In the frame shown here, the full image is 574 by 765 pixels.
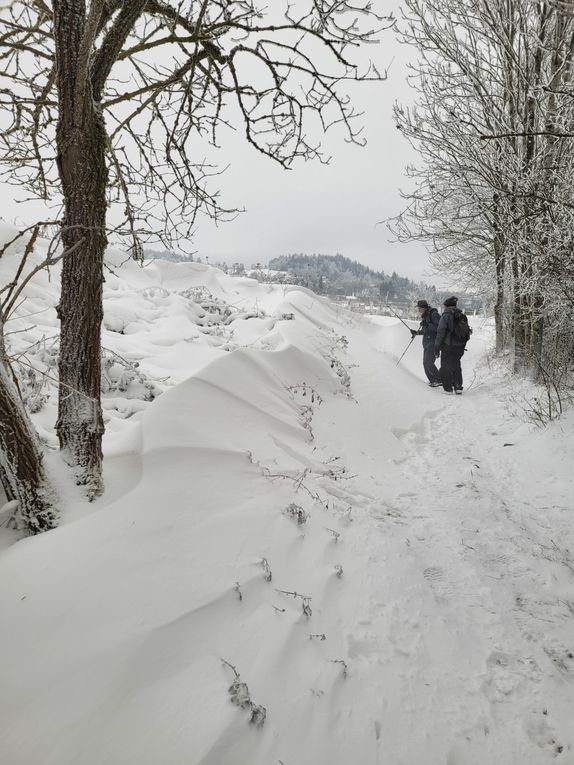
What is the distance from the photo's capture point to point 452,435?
5.60m

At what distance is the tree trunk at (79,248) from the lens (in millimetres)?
1994

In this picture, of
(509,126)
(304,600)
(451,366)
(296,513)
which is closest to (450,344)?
(451,366)

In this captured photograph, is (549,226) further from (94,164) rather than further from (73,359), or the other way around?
(73,359)

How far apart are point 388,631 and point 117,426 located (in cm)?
272

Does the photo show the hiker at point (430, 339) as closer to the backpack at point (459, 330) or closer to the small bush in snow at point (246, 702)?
the backpack at point (459, 330)

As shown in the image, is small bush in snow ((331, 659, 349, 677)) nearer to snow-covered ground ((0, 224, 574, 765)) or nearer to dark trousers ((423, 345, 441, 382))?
snow-covered ground ((0, 224, 574, 765))

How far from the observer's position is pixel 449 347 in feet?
26.5

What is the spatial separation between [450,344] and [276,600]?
7.16m

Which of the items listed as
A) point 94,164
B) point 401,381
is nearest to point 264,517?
point 94,164

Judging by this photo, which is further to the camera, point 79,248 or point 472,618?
point 472,618

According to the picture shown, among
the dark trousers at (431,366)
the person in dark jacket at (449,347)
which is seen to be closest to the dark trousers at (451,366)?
the person in dark jacket at (449,347)

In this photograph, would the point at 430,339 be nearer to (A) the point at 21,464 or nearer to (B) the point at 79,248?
(B) the point at 79,248

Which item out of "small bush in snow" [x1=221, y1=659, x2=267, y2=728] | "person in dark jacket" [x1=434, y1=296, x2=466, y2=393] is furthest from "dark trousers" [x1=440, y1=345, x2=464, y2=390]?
"small bush in snow" [x1=221, y1=659, x2=267, y2=728]

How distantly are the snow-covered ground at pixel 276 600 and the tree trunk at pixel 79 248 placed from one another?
→ 208 mm
